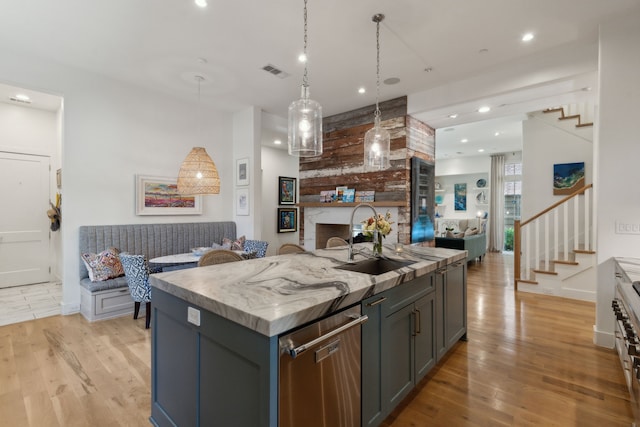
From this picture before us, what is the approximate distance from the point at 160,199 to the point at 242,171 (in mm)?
1454

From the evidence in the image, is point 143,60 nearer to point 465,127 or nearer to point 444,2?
point 444,2

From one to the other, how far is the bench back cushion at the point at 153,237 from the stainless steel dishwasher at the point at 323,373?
159 inches

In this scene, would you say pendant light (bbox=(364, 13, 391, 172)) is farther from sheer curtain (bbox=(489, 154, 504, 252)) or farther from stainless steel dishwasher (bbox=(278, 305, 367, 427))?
sheer curtain (bbox=(489, 154, 504, 252))

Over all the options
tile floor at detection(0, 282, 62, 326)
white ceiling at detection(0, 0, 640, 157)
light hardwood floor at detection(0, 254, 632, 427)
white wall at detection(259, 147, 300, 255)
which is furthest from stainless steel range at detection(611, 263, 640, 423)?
white wall at detection(259, 147, 300, 255)

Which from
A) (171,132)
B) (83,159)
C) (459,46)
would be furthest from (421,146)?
(83,159)

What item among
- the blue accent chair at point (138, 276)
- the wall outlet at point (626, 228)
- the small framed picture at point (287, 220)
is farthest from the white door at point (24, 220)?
the wall outlet at point (626, 228)

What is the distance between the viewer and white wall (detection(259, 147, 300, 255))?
776 cm

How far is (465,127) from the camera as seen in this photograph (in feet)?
22.4

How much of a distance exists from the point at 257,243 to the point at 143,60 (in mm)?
2877

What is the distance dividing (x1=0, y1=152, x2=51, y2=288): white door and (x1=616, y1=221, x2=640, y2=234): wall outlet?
26.6 ft

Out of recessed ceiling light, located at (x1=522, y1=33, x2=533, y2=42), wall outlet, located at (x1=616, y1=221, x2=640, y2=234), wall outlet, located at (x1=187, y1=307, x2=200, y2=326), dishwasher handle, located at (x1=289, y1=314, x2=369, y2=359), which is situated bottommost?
dishwasher handle, located at (x1=289, y1=314, x2=369, y2=359)

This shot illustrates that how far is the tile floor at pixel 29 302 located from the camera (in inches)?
151

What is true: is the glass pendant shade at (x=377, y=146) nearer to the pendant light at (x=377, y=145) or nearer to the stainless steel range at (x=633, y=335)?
the pendant light at (x=377, y=145)

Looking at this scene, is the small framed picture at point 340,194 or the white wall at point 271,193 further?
the white wall at point 271,193
